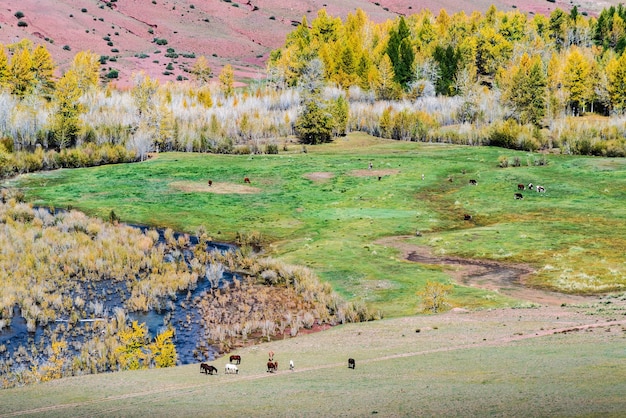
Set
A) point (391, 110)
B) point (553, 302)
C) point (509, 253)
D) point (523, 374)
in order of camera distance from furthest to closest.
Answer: point (391, 110) < point (509, 253) < point (553, 302) < point (523, 374)

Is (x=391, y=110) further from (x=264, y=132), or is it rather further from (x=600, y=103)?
(x=600, y=103)

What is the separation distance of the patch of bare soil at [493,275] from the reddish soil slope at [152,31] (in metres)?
Answer: 104

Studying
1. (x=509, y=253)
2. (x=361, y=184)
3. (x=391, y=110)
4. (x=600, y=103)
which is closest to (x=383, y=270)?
(x=509, y=253)

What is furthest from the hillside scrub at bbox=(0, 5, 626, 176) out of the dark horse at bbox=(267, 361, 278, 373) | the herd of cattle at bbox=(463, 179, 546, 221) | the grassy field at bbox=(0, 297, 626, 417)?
the dark horse at bbox=(267, 361, 278, 373)

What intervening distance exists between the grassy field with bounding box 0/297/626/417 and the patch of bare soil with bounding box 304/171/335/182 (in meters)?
45.0

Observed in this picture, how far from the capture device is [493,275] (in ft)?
147

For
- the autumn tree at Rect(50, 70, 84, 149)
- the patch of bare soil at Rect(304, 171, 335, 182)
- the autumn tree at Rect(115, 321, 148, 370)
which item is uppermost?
the autumn tree at Rect(50, 70, 84, 149)

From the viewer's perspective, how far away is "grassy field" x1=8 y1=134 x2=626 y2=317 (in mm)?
45250

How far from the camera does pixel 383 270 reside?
4588cm

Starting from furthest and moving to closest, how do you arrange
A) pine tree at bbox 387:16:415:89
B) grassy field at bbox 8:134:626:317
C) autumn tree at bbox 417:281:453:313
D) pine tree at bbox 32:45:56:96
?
pine tree at bbox 387:16:415:89
pine tree at bbox 32:45:56:96
grassy field at bbox 8:134:626:317
autumn tree at bbox 417:281:453:313

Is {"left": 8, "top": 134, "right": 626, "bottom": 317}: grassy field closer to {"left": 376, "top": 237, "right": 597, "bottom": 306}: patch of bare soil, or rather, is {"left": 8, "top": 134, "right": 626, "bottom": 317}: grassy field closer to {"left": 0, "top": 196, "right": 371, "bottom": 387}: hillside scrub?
{"left": 376, "top": 237, "right": 597, "bottom": 306}: patch of bare soil

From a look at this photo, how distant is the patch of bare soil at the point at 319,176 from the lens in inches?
3044

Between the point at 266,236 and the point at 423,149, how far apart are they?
1844 inches

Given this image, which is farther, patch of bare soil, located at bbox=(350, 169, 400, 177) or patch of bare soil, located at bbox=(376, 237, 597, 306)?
patch of bare soil, located at bbox=(350, 169, 400, 177)
